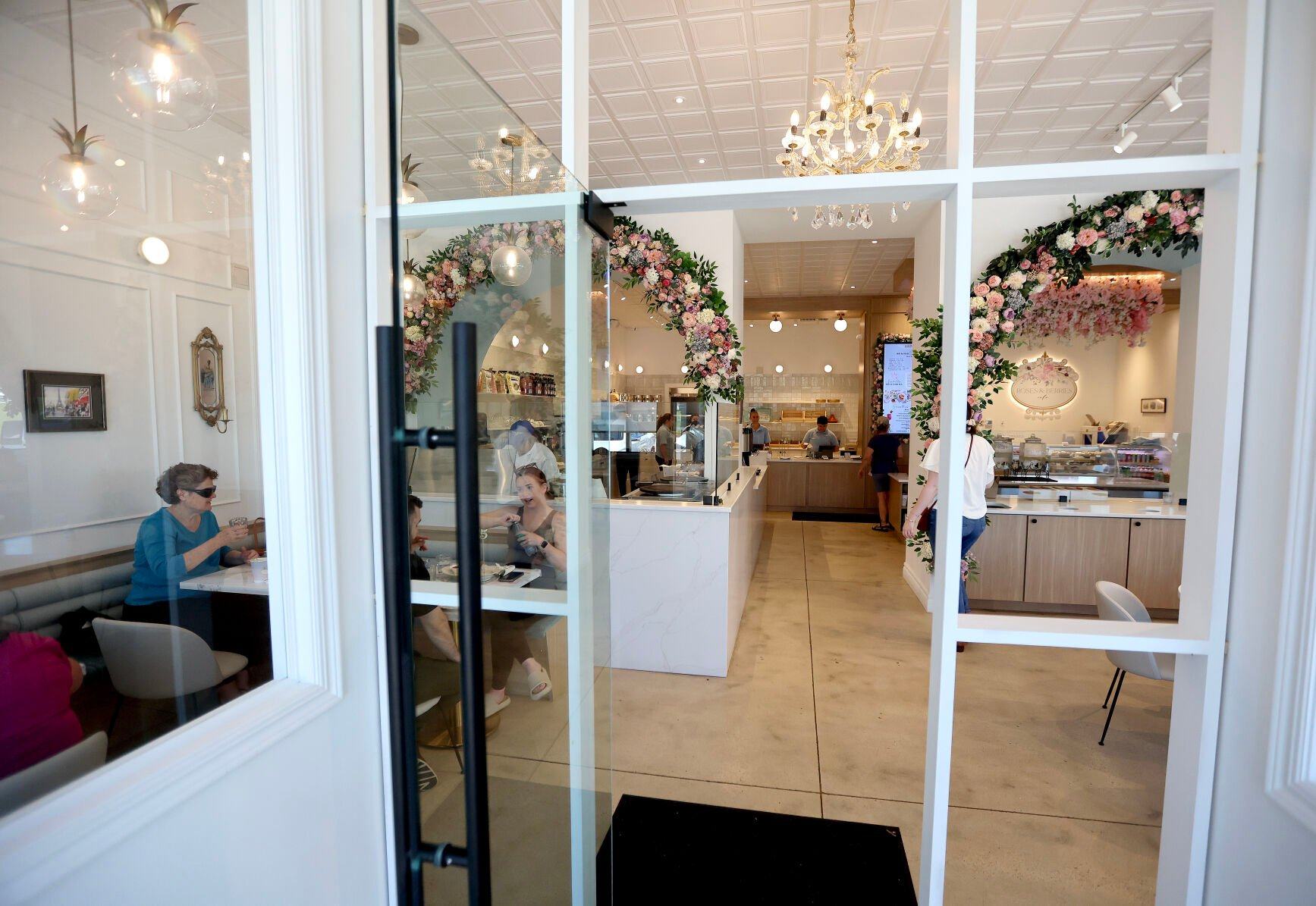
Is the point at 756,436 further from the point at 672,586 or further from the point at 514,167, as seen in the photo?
the point at 514,167

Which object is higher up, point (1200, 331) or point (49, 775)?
point (1200, 331)

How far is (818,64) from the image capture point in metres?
4.13

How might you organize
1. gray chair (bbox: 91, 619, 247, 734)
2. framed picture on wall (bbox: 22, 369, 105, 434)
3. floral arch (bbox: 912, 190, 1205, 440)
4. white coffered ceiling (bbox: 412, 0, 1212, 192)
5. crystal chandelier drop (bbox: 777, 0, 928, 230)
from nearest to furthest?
gray chair (bbox: 91, 619, 247, 734) < framed picture on wall (bbox: 22, 369, 105, 434) < floral arch (bbox: 912, 190, 1205, 440) < white coffered ceiling (bbox: 412, 0, 1212, 192) < crystal chandelier drop (bbox: 777, 0, 928, 230)

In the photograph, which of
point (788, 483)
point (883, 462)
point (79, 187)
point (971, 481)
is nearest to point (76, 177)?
point (79, 187)

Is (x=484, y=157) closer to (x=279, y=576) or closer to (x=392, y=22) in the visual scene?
(x=392, y=22)

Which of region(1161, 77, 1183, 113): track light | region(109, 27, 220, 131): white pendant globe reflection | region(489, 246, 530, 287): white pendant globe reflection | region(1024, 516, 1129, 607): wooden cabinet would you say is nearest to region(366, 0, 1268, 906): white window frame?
region(489, 246, 530, 287): white pendant globe reflection

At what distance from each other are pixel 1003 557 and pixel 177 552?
6.03 metres

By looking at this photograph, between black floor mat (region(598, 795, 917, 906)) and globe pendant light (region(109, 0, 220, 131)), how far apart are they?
2.80 m

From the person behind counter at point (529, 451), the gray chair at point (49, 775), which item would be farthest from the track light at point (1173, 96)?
the gray chair at point (49, 775)

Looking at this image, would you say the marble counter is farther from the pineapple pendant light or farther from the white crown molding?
the pineapple pendant light

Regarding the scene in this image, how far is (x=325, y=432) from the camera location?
1.07 m

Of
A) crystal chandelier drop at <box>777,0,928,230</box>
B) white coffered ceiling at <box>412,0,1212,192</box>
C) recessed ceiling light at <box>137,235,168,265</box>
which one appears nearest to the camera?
recessed ceiling light at <box>137,235,168,265</box>

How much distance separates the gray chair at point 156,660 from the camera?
1.75 meters

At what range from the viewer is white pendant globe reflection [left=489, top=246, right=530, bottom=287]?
125 cm
